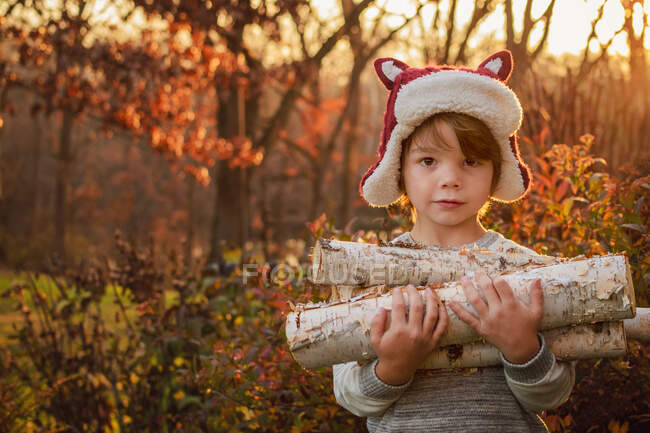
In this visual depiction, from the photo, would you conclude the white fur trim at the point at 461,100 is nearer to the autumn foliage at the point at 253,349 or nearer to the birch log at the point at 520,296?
the birch log at the point at 520,296

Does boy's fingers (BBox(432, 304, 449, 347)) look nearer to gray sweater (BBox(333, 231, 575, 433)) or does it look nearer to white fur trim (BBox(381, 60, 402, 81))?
gray sweater (BBox(333, 231, 575, 433))

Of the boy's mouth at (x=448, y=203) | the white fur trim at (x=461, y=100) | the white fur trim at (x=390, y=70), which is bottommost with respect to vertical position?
the boy's mouth at (x=448, y=203)

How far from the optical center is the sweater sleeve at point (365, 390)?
1386 mm

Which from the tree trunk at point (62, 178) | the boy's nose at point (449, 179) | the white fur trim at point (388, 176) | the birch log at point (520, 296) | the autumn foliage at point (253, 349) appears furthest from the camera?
the tree trunk at point (62, 178)

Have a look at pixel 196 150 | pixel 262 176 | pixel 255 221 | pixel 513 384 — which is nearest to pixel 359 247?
pixel 513 384

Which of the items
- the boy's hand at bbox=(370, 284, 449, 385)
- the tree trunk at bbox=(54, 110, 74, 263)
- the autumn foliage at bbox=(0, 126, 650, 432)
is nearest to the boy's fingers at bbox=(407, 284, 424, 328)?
the boy's hand at bbox=(370, 284, 449, 385)

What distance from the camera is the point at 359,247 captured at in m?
1.45

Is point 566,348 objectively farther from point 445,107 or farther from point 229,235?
point 229,235

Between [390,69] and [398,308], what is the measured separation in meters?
0.78

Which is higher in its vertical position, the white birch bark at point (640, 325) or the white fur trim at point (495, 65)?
the white fur trim at point (495, 65)

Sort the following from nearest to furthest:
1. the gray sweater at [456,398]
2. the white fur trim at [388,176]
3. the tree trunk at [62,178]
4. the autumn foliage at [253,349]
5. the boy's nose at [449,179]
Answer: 1. the gray sweater at [456,398]
2. the boy's nose at [449,179]
3. the white fur trim at [388,176]
4. the autumn foliage at [253,349]
5. the tree trunk at [62,178]

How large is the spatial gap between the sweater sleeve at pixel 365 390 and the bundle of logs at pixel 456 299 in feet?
0.26

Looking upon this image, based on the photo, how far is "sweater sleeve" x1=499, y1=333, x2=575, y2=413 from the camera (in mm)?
1319

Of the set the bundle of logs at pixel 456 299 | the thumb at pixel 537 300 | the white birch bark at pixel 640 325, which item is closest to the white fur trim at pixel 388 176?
the bundle of logs at pixel 456 299
